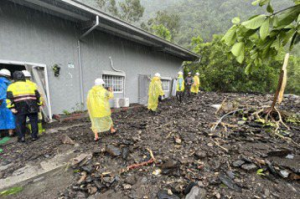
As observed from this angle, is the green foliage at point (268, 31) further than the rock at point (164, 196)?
No

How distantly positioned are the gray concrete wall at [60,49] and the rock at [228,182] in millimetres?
5327

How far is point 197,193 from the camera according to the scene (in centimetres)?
176

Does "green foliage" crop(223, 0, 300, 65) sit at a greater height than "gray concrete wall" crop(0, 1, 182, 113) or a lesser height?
lesser

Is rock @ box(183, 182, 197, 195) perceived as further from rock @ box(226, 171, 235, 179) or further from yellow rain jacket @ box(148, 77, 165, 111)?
yellow rain jacket @ box(148, 77, 165, 111)

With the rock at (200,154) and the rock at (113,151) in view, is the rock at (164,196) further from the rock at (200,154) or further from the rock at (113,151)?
the rock at (113,151)

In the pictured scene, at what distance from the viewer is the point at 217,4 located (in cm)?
5878

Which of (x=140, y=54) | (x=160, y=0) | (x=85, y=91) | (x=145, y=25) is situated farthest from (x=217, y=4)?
(x=85, y=91)

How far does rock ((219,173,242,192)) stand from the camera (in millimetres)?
1859

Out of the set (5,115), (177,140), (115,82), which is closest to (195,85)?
(115,82)

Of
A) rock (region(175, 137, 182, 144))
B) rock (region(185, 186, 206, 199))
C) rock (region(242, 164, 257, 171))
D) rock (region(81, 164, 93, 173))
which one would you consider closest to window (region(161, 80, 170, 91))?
rock (region(175, 137, 182, 144))

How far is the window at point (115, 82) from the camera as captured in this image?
662cm

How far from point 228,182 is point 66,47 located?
610 centimetres

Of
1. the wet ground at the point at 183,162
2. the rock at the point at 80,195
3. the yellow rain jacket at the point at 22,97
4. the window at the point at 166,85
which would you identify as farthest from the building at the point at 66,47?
the rock at the point at 80,195

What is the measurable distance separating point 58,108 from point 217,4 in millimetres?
75468
